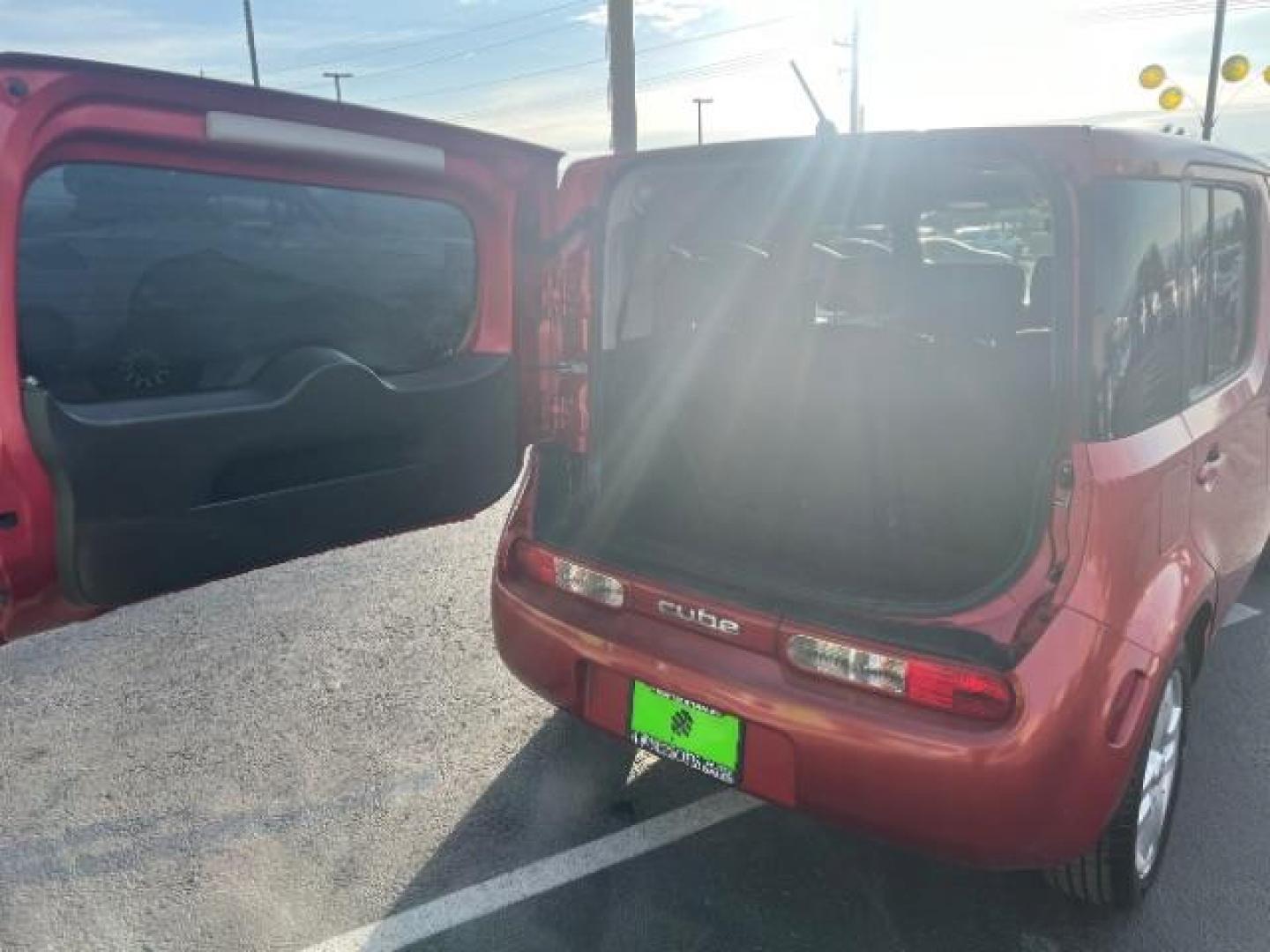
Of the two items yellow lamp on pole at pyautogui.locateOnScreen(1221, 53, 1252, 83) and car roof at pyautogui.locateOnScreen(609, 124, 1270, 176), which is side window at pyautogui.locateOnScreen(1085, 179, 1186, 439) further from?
yellow lamp on pole at pyautogui.locateOnScreen(1221, 53, 1252, 83)

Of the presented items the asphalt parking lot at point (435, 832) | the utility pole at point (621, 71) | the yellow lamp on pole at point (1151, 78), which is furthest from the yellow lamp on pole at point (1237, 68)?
the asphalt parking lot at point (435, 832)

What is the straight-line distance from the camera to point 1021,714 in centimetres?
177

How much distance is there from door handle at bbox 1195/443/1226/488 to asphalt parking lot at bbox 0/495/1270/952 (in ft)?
3.05

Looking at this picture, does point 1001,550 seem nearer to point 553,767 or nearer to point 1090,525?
point 1090,525

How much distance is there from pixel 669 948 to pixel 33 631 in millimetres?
1512

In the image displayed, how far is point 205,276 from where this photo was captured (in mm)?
2037

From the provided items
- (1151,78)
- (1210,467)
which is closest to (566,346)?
(1210,467)

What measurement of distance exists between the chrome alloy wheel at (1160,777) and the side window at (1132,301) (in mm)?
663

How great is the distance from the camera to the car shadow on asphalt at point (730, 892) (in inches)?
84.2

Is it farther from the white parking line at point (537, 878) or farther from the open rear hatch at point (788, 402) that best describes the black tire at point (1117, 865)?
the white parking line at point (537, 878)

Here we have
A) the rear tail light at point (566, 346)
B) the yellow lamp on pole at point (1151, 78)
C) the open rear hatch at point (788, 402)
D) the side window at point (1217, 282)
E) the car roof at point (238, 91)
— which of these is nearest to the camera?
the car roof at point (238, 91)

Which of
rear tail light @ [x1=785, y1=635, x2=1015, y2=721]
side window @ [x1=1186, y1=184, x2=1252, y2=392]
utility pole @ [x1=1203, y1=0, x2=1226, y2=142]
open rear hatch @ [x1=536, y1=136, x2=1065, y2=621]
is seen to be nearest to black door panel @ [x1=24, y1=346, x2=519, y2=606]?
open rear hatch @ [x1=536, y1=136, x2=1065, y2=621]

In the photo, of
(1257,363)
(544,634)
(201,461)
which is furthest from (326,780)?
(1257,363)

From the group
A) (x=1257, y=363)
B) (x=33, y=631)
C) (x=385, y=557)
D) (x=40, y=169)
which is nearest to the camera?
(x=40, y=169)
